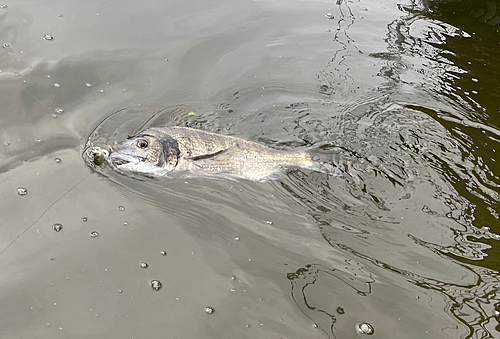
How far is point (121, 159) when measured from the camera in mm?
4398

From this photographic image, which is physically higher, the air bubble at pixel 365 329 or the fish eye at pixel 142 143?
the fish eye at pixel 142 143

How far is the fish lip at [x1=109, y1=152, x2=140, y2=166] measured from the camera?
439 centimetres

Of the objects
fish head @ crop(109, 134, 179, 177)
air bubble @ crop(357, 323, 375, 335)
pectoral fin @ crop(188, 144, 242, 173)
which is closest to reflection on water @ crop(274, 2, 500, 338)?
air bubble @ crop(357, 323, 375, 335)

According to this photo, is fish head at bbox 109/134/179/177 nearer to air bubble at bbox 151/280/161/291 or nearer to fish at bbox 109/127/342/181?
fish at bbox 109/127/342/181

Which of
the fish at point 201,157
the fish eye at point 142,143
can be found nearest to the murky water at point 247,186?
the fish at point 201,157

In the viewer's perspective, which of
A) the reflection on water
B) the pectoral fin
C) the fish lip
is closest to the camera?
the reflection on water

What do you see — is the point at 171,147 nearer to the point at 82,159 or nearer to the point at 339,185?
the point at 82,159

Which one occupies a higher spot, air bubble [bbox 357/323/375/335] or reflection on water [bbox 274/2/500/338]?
reflection on water [bbox 274/2/500/338]

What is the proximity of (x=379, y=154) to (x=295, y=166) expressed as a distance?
1.14 meters

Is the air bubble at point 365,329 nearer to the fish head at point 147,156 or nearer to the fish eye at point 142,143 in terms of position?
the fish head at point 147,156

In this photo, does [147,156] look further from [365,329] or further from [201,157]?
[365,329]

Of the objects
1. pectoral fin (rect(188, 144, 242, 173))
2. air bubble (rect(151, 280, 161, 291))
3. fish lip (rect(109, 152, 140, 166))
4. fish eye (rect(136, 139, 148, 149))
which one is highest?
fish eye (rect(136, 139, 148, 149))

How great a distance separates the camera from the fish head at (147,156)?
14.5ft

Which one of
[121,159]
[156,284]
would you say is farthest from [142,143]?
[156,284]
